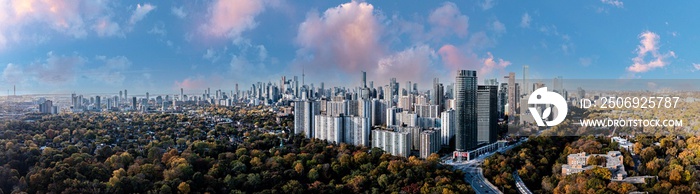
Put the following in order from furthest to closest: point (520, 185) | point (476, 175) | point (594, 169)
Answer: point (476, 175) < point (520, 185) < point (594, 169)

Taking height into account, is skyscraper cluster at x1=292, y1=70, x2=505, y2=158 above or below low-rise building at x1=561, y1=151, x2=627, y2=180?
above

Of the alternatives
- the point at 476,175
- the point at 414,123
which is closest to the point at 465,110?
the point at 414,123

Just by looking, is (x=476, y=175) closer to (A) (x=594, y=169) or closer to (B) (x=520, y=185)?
(B) (x=520, y=185)

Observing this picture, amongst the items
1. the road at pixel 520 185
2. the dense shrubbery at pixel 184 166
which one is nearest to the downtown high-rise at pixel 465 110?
the dense shrubbery at pixel 184 166

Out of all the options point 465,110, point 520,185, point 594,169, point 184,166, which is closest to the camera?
point 184,166

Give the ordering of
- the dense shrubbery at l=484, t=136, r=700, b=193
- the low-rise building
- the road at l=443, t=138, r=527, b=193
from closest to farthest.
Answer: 1. the dense shrubbery at l=484, t=136, r=700, b=193
2. the road at l=443, t=138, r=527, b=193
3. the low-rise building

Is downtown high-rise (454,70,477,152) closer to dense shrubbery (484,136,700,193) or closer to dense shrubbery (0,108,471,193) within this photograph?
dense shrubbery (484,136,700,193)

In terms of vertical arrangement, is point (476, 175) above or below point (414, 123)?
below

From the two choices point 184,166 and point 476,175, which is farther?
point 476,175

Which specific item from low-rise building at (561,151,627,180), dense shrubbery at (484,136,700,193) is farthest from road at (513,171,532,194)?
low-rise building at (561,151,627,180)

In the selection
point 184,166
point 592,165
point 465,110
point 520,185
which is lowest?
point 520,185

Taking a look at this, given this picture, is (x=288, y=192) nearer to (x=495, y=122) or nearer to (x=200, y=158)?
(x=200, y=158)

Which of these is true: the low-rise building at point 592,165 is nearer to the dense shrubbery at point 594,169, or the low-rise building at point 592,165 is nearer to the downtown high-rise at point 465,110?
the dense shrubbery at point 594,169
